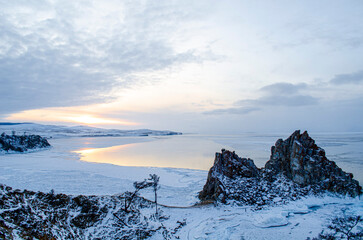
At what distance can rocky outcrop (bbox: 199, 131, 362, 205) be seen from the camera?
2153 cm

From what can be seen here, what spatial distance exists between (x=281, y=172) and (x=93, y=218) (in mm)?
22325

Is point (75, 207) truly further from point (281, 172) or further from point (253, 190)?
point (281, 172)

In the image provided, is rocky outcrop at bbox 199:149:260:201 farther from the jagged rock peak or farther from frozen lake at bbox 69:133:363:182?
frozen lake at bbox 69:133:363:182

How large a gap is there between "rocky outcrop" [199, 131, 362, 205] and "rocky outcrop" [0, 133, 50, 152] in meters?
70.7

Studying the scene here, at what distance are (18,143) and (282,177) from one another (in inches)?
3199

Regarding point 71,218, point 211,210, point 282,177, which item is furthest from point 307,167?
point 71,218

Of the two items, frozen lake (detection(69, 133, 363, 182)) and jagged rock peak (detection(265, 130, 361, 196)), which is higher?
jagged rock peak (detection(265, 130, 361, 196))

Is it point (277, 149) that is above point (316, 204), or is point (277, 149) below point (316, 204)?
above

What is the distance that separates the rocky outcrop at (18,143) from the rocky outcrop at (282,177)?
Answer: 7068 cm

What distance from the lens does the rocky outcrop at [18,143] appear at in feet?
210

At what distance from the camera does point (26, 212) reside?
1312cm

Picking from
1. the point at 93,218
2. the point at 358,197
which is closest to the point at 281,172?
the point at 358,197

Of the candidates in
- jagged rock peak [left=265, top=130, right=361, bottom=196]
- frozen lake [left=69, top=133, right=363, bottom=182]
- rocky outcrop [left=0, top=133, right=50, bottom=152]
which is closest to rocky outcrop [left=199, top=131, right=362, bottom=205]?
jagged rock peak [left=265, top=130, right=361, bottom=196]

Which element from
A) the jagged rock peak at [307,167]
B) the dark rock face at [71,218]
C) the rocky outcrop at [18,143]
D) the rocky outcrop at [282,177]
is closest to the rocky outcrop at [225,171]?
the rocky outcrop at [282,177]
